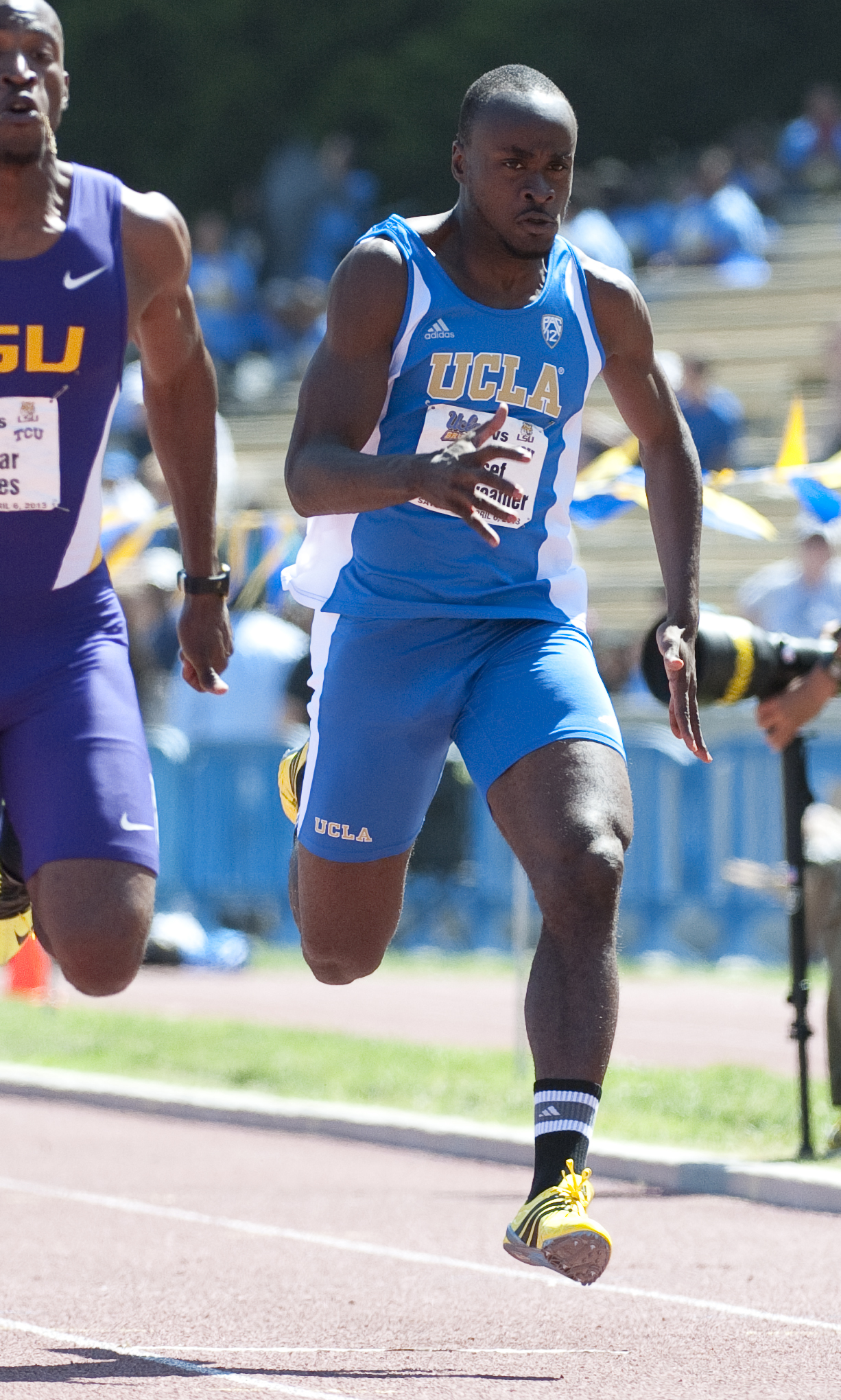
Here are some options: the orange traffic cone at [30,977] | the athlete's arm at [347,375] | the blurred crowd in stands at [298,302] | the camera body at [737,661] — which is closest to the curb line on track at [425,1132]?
the camera body at [737,661]

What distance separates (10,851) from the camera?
18.1 ft

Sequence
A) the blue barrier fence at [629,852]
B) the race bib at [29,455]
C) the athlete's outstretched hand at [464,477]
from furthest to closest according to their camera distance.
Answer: the blue barrier fence at [629,852]
the race bib at [29,455]
the athlete's outstretched hand at [464,477]

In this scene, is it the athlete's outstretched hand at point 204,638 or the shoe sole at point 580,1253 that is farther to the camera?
the athlete's outstretched hand at point 204,638

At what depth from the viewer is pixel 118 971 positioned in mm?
5223

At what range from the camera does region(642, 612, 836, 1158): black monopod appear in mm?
7312

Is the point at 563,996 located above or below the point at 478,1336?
above

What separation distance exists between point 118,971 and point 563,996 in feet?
3.01

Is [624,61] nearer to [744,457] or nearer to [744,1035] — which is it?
[744,457]

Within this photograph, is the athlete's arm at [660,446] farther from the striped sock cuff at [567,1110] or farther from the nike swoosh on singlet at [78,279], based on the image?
the nike swoosh on singlet at [78,279]

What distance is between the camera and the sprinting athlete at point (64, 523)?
5.20 metres

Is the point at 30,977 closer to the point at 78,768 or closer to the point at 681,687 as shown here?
the point at 78,768

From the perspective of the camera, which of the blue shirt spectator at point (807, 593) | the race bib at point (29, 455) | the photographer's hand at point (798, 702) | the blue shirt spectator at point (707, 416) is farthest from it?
the blue shirt spectator at point (707, 416)

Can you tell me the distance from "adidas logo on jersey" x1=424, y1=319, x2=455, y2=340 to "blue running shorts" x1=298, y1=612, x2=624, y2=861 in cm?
61

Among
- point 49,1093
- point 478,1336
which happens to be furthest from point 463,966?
point 478,1336
